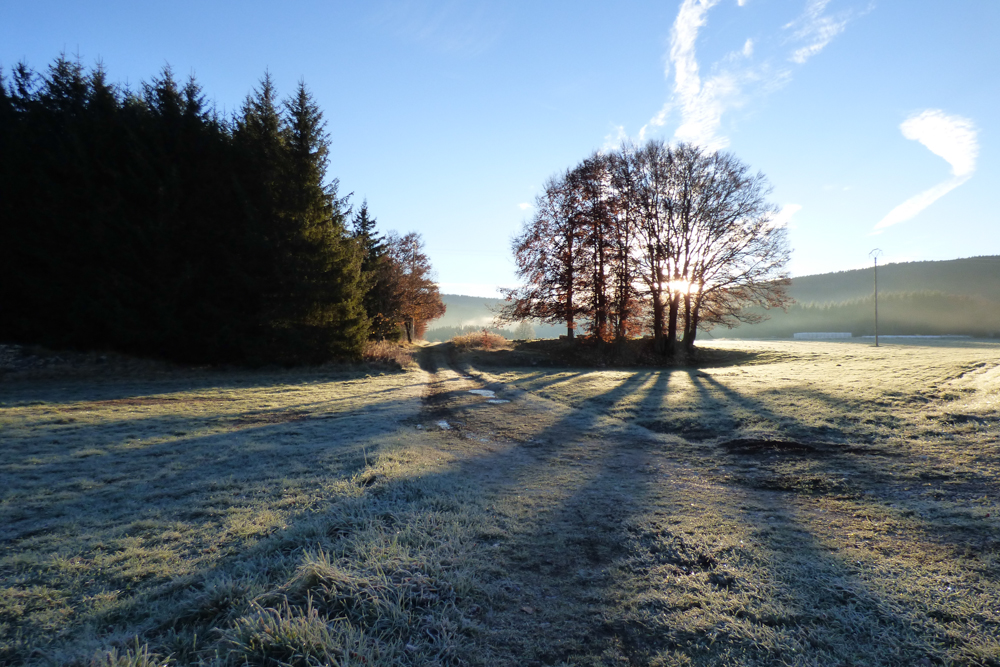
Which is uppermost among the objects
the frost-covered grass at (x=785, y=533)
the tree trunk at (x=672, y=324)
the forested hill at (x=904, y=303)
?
the forested hill at (x=904, y=303)

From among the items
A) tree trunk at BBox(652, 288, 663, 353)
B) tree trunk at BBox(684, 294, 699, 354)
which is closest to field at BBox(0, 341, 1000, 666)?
tree trunk at BBox(652, 288, 663, 353)

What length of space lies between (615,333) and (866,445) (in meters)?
18.2

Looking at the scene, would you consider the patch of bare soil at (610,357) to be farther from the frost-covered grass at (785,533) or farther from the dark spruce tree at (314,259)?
the frost-covered grass at (785,533)

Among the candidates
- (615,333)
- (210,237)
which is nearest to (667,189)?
(615,333)

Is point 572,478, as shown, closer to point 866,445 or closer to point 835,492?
point 835,492

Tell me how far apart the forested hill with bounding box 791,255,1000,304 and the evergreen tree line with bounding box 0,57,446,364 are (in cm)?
10817

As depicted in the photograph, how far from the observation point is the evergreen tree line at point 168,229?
1770 centimetres

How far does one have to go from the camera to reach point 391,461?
589 centimetres

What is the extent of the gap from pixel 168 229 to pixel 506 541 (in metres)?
21.1

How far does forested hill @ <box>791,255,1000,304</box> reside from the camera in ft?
308

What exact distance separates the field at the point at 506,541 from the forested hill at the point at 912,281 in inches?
4283

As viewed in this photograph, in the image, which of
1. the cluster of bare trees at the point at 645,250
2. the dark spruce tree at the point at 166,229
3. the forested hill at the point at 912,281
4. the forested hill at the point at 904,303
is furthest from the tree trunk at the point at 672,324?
the forested hill at the point at 912,281

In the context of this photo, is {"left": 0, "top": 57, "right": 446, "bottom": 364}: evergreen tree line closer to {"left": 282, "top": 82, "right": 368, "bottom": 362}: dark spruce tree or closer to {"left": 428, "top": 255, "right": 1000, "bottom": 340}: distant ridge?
{"left": 282, "top": 82, "right": 368, "bottom": 362}: dark spruce tree

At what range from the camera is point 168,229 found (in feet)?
59.1
